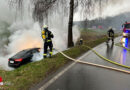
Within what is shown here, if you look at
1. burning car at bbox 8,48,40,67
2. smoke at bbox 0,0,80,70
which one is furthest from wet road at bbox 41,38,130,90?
smoke at bbox 0,0,80,70

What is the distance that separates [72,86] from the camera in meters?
3.06

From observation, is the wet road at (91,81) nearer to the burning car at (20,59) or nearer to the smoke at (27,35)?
the burning car at (20,59)

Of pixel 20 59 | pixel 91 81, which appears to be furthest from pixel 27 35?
pixel 91 81

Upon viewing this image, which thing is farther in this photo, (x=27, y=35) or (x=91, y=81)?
(x=27, y=35)

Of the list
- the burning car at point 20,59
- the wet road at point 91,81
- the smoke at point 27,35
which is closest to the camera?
the wet road at point 91,81

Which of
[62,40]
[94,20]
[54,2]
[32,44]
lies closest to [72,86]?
[94,20]

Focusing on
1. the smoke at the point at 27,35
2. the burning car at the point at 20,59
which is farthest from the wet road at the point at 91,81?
the smoke at the point at 27,35

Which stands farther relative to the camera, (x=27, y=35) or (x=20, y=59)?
(x=27, y=35)

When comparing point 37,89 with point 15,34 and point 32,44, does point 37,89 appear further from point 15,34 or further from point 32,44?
point 15,34

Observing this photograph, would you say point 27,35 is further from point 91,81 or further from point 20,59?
point 91,81

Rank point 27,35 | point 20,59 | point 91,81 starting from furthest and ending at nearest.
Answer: point 27,35 < point 20,59 < point 91,81

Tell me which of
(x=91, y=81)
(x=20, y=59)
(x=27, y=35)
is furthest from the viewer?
(x=27, y=35)

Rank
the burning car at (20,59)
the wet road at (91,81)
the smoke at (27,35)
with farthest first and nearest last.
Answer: the smoke at (27,35) → the burning car at (20,59) → the wet road at (91,81)

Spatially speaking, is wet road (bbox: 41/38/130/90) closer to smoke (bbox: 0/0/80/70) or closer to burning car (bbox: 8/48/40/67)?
burning car (bbox: 8/48/40/67)
